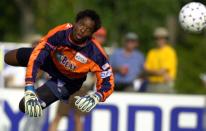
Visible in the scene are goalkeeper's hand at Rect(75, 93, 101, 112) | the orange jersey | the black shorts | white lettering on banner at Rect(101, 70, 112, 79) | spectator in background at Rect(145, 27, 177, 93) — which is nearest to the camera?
goalkeeper's hand at Rect(75, 93, 101, 112)

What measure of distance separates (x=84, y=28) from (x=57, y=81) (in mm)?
1218

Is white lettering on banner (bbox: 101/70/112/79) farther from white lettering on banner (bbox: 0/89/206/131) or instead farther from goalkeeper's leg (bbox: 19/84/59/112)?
white lettering on banner (bbox: 0/89/206/131)

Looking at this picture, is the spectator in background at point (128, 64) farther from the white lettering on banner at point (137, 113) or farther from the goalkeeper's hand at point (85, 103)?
the goalkeeper's hand at point (85, 103)

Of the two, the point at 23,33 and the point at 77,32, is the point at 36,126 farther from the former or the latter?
the point at 23,33

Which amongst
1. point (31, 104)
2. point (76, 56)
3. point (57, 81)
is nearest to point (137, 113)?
point (57, 81)

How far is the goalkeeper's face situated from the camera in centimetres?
1084

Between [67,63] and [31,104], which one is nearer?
[31,104]

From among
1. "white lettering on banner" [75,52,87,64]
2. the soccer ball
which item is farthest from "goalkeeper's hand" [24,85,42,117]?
the soccer ball

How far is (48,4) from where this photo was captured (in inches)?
1163

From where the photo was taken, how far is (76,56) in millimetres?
11203

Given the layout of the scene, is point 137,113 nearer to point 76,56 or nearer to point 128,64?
point 128,64

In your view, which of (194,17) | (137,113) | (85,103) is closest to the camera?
(85,103)

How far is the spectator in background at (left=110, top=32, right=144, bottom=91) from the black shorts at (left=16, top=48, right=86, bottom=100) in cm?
309

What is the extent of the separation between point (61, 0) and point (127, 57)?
42.6ft
